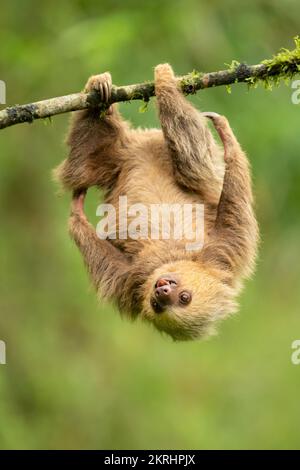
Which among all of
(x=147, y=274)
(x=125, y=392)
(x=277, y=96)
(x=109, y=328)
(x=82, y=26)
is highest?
(x=82, y=26)

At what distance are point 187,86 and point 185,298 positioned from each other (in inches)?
83.0

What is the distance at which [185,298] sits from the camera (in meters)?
10.1

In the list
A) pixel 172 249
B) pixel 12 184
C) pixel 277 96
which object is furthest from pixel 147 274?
pixel 12 184

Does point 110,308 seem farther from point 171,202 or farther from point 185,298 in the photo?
point 171,202

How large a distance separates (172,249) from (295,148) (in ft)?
14.5

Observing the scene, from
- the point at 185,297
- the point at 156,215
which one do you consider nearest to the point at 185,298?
the point at 185,297

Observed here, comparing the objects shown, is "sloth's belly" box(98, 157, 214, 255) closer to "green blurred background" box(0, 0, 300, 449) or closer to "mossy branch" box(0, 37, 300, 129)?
"mossy branch" box(0, 37, 300, 129)

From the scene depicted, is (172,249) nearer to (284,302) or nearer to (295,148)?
(295,148)

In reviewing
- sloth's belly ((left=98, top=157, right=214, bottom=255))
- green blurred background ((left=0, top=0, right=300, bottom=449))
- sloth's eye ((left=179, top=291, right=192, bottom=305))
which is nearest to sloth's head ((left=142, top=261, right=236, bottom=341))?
sloth's eye ((left=179, top=291, right=192, bottom=305))

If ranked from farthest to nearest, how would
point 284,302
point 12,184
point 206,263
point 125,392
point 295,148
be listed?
point 284,302
point 125,392
point 12,184
point 295,148
point 206,263

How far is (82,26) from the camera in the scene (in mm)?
14523

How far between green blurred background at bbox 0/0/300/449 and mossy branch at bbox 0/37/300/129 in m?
3.45

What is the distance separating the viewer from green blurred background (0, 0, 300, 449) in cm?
1473

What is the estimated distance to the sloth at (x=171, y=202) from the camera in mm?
10141
